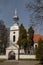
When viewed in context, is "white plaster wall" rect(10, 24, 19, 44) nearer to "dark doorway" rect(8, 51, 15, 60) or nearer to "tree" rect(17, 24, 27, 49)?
"tree" rect(17, 24, 27, 49)

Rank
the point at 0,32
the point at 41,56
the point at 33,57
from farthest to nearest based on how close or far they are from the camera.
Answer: the point at 0,32 → the point at 33,57 → the point at 41,56

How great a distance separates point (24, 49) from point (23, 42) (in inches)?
Answer: 92.6

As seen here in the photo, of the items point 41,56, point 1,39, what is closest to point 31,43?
point 1,39

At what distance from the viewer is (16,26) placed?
69.4 metres

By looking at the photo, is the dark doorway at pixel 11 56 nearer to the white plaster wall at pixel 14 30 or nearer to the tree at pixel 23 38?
the tree at pixel 23 38

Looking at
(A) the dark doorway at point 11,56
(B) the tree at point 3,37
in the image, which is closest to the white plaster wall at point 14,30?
(B) the tree at point 3,37

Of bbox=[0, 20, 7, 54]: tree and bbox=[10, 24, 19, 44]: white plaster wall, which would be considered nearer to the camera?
bbox=[0, 20, 7, 54]: tree

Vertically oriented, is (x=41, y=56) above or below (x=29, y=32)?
below

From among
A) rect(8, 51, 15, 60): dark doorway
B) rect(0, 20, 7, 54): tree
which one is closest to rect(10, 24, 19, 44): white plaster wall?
rect(0, 20, 7, 54): tree

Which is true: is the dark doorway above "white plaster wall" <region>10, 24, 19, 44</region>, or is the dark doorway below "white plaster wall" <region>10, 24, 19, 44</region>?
below

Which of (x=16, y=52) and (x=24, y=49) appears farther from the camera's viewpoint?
(x=24, y=49)

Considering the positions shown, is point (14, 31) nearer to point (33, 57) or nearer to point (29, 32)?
point (29, 32)

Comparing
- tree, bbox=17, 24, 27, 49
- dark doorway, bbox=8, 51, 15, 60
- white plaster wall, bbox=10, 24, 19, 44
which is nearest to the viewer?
dark doorway, bbox=8, 51, 15, 60

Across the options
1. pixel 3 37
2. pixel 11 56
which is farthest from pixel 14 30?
pixel 11 56
